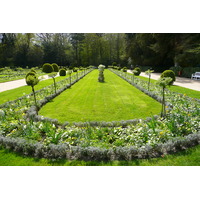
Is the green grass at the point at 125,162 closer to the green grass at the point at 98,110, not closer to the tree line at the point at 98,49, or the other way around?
the green grass at the point at 98,110

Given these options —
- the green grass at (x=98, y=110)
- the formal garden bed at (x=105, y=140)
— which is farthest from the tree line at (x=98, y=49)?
the formal garden bed at (x=105, y=140)

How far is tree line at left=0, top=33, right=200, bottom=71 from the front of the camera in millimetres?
23453

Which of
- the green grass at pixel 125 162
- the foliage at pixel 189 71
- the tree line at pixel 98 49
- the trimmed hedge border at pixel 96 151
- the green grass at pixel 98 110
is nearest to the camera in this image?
the green grass at pixel 125 162

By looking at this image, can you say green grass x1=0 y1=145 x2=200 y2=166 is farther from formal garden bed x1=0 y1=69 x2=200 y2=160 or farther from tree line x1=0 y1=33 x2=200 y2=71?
tree line x1=0 y1=33 x2=200 y2=71

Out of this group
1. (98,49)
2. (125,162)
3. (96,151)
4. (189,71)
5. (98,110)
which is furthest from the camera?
(98,49)

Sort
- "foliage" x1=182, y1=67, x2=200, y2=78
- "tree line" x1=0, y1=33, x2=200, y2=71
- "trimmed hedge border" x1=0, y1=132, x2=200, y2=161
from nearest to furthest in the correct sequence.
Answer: "trimmed hedge border" x1=0, y1=132, x2=200, y2=161, "foliage" x1=182, y1=67, x2=200, y2=78, "tree line" x1=0, y1=33, x2=200, y2=71

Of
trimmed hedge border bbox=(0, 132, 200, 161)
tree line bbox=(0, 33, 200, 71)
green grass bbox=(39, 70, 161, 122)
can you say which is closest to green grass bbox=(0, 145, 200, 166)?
trimmed hedge border bbox=(0, 132, 200, 161)

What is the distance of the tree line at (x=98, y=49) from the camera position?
23453 mm

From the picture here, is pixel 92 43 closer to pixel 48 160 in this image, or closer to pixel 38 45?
pixel 38 45

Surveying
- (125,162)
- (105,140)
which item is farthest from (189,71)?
(125,162)

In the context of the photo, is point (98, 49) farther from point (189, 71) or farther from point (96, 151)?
point (96, 151)

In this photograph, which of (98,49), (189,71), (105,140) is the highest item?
(98,49)

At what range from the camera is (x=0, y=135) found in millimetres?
4812

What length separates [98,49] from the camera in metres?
55.2
